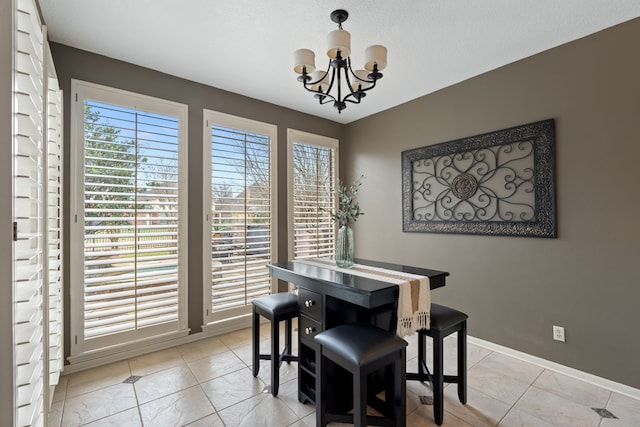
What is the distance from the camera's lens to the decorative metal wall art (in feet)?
Answer: 8.38

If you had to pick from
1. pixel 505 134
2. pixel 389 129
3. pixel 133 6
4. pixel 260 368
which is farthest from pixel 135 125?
pixel 505 134

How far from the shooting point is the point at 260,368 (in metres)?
2.57

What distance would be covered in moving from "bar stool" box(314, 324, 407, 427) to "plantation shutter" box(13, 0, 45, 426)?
1.28 m

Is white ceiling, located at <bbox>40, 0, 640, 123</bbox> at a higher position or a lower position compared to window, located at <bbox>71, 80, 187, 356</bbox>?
higher

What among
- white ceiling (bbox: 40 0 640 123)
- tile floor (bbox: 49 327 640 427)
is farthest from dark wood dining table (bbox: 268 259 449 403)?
white ceiling (bbox: 40 0 640 123)

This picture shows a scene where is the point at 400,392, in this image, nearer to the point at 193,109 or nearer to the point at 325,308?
the point at 325,308

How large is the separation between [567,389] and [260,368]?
7.96 ft

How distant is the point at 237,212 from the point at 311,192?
112cm

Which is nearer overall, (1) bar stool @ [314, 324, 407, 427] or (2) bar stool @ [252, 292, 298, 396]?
(1) bar stool @ [314, 324, 407, 427]

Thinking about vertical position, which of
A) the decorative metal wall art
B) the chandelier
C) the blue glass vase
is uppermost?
the chandelier

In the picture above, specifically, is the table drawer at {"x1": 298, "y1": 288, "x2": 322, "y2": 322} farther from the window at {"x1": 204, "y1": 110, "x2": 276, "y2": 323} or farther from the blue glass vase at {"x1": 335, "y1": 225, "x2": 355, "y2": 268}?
the window at {"x1": 204, "y1": 110, "x2": 276, "y2": 323}

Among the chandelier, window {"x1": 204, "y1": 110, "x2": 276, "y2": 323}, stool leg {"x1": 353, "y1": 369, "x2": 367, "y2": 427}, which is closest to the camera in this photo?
stool leg {"x1": 353, "y1": 369, "x2": 367, "y2": 427}

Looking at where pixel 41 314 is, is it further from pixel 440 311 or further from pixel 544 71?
pixel 544 71

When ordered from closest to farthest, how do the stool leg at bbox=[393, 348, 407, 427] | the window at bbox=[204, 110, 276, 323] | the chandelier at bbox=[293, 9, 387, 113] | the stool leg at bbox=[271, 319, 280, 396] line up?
the stool leg at bbox=[393, 348, 407, 427]
the chandelier at bbox=[293, 9, 387, 113]
the stool leg at bbox=[271, 319, 280, 396]
the window at bbox=[204, 110, 276, 323]
